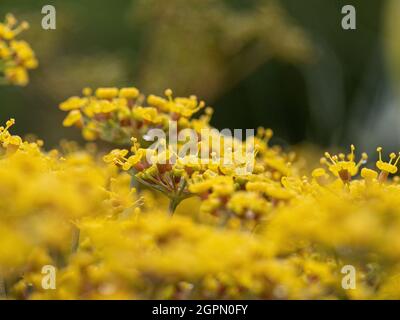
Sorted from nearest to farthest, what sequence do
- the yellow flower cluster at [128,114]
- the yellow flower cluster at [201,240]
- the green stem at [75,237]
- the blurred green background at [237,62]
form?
the yellow flower cluster at [201,240] → the green stem at [75,237] → the yellow flower cluster at [128,114] → the blurred green background at [237,62]

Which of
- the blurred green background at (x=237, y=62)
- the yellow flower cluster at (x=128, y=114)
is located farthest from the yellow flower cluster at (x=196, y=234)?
the blurred green background at (x=237, y=62)

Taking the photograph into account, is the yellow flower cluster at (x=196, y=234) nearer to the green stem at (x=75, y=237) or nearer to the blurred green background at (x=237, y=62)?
the green stem at (x=75, y=237)

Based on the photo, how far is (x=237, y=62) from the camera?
265 cm

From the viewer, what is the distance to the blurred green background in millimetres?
2248

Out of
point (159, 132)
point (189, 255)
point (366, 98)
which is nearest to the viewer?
point (189, 255)

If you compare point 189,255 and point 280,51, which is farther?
point 280,51

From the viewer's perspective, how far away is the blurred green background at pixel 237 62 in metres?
2.25

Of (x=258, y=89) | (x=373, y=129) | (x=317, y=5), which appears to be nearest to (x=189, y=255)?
(x=373, y=129)

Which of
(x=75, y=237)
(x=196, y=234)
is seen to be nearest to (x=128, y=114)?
(x=75, y=237)

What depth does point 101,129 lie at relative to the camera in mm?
1168

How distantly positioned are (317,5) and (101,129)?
6.64 ft

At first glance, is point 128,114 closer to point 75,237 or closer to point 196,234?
point 75,237

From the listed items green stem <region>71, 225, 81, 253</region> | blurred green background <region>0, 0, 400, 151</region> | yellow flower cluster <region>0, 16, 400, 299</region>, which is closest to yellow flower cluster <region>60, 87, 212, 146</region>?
yellow flower cluster <region>0, 16, 400, 299</region>

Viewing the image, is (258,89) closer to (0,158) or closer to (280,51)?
(280,51)
